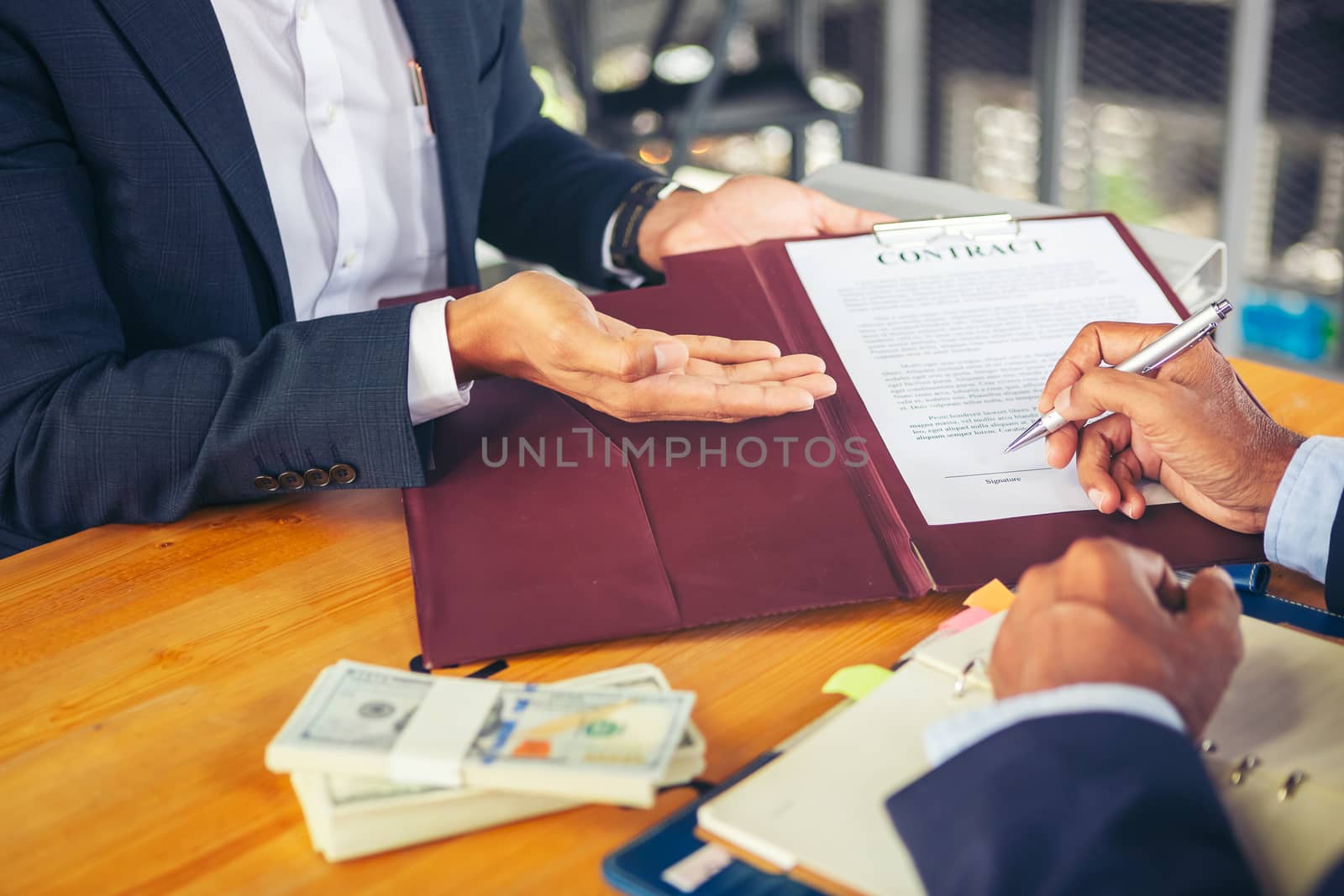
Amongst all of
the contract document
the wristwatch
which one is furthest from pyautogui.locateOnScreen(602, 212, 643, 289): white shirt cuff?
the contract document

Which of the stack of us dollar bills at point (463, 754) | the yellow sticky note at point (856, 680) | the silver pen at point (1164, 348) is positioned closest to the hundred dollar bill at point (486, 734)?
the stack of us dollar bills at point (463, 754)

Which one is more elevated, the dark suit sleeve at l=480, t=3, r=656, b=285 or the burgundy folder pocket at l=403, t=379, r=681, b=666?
the dark suit sleeve at l=480, t=3, r=656, b=285

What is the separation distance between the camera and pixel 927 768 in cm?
56

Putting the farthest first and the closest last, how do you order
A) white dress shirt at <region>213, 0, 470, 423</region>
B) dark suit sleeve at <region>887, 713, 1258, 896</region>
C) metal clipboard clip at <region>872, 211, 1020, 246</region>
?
1. white dress shirt at <region>213, 0, 470, 423</region>
2. metal clipboard clip at <region>872, 211, 1020, 246</region>
3. dark suit sleeve at <region>887, 713, 1258, 896</region>

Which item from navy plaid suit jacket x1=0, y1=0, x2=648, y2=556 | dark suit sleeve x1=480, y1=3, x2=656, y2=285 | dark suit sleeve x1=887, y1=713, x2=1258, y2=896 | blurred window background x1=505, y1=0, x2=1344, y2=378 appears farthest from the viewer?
blurred window background x1=505, y1=0, x2=1344, y2=378

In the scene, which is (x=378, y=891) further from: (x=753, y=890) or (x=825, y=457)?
(x=825, y=457)

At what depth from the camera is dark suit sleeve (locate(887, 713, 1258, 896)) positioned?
0.47 m

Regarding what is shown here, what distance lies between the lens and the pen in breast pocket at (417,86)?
1259mm

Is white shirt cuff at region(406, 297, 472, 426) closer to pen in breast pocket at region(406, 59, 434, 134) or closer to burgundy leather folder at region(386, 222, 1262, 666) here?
burgundy leather folder at region(386, 222, 1262, 666)

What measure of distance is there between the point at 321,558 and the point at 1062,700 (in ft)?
1.72

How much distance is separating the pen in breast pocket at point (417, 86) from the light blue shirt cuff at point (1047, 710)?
977 millimetres

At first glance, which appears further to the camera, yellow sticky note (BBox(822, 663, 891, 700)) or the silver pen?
the silver pen

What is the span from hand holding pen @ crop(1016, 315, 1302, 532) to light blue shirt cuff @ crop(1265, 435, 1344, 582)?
0.04 ft

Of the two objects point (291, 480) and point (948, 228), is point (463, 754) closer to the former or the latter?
point (291, 480)
